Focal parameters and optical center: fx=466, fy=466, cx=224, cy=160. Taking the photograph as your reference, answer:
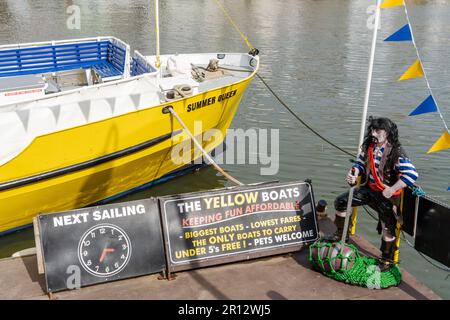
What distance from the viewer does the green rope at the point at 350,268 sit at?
567cm

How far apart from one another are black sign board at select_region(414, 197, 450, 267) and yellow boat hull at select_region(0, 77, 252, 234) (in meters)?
4.91

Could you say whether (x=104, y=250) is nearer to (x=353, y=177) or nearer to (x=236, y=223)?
(x=236, y=223)

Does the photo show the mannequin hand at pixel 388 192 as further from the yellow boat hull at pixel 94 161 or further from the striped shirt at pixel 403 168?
the yellow boat hull at pixel 94 161

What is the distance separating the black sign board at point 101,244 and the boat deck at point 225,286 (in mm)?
143

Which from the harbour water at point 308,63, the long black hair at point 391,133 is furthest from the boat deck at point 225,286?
the harbour water at point 308,63

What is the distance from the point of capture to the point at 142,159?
924 cm

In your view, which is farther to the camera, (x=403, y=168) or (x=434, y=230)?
(x=434, y=230)

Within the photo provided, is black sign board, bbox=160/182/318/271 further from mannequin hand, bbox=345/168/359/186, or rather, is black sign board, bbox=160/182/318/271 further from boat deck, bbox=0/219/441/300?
mannequin hand, bbox=345/168/359/186

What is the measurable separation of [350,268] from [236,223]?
5.06 feet

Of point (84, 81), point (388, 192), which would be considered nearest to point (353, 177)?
point (388, 192)

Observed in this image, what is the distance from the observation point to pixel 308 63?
840 inches

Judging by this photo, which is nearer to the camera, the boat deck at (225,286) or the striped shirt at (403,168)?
the boat deck at (225,286)
